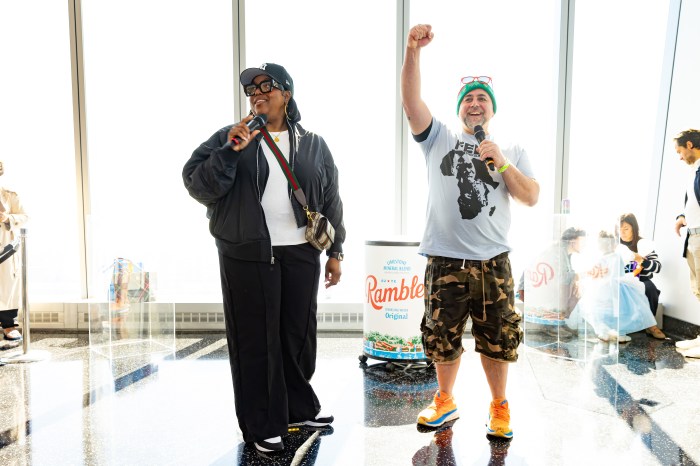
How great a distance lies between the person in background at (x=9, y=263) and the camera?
145 inches

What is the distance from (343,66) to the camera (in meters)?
4.14

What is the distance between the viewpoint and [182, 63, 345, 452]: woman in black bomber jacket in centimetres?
187

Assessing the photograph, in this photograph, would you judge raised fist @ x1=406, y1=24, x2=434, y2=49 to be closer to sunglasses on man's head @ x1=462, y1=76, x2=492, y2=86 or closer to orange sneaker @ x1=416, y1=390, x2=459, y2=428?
sunglasses on man's head @ x1=462, y1=76, x2=492, y2=86

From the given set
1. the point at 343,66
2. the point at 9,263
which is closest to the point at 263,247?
the point at 343,66

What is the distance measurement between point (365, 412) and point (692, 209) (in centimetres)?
280

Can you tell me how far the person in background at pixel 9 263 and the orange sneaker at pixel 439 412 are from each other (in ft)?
10.6

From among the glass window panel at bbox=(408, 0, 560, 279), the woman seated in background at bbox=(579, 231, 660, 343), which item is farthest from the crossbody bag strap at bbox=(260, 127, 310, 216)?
the glass window panel at bbox=(408, 0, 560, 279)

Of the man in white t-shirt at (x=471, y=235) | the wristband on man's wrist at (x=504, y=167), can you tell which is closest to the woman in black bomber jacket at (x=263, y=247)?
the man in white t-shirt at (x=471, y=235)

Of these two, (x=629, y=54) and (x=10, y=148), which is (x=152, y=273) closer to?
(x=10, y=148)

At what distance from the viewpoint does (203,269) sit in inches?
181

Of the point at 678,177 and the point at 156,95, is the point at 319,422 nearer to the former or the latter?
the point at 156,95

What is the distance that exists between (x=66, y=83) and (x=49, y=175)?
79 centimetres

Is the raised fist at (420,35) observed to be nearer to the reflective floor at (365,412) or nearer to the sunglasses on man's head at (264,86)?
the sunglasses on man's head at (264,86)

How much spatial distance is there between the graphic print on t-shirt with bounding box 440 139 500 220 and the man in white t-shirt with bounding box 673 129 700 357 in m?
2.28
